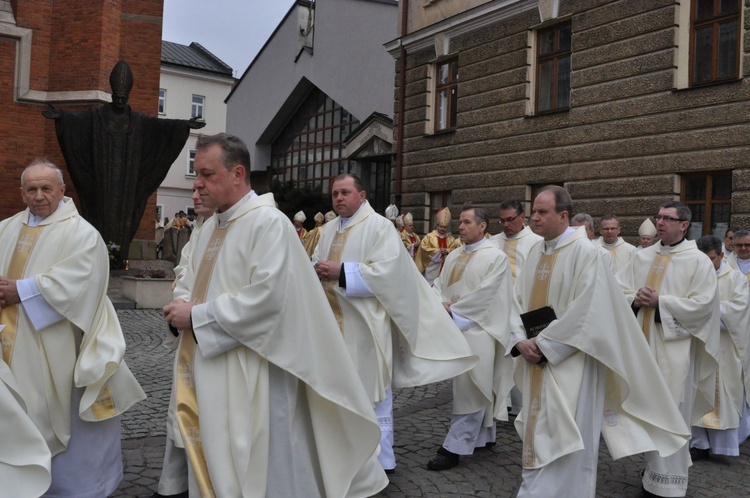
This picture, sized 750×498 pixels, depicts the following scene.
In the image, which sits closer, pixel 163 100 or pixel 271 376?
pixel 271 376

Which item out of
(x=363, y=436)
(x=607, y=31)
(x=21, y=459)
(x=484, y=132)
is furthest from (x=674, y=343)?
(x=484, y=132)

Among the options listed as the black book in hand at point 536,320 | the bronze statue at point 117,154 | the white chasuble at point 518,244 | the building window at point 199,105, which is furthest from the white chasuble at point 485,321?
the building window at point 199,105

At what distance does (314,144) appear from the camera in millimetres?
34281

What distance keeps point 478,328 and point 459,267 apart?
0.58 m

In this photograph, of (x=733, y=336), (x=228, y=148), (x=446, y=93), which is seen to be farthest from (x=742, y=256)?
(x=446, y=93)

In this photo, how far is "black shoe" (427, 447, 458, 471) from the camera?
5.50 meters

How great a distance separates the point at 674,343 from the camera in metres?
5.73

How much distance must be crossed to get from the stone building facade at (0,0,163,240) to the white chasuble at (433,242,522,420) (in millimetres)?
11210

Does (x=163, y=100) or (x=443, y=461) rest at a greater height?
(x=163, y=100)

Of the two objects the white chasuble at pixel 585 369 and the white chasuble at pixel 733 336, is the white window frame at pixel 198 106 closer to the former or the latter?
the white chasuble at pixel 733 336

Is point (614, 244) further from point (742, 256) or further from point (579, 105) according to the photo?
point (579, 105)

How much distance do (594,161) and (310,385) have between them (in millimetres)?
13066

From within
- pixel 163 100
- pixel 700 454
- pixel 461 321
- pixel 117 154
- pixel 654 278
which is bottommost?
pixel 700 454

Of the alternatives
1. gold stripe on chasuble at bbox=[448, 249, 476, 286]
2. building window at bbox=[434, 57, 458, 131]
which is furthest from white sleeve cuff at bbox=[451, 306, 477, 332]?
building window at bbox=[434, 57, 458, 131]
